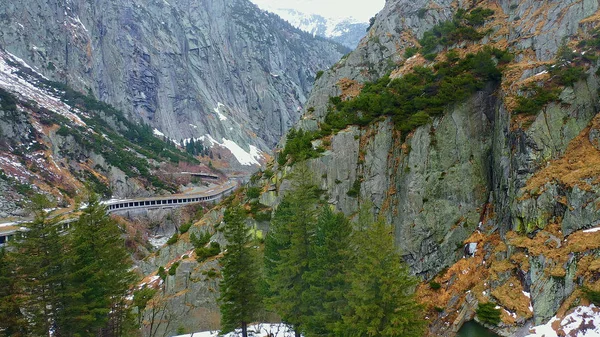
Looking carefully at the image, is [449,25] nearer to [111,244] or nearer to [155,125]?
[111,244]

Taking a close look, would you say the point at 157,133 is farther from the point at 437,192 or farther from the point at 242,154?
the point at 437,192

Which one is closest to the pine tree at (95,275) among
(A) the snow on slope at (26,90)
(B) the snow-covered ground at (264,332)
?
(B) the snow-covered ground at (264,332)

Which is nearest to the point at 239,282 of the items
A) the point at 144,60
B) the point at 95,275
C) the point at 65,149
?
the point at 95,275

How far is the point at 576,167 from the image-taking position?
20.2 m

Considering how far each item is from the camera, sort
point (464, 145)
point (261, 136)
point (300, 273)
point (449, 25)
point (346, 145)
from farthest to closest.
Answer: point (261, 136), point (449, 25), point (346, 145), point (464, 145), point (300, 273)

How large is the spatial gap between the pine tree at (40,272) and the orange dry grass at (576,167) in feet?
79.0

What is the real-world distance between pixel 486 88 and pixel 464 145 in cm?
432

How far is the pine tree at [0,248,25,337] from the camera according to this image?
16812 mm

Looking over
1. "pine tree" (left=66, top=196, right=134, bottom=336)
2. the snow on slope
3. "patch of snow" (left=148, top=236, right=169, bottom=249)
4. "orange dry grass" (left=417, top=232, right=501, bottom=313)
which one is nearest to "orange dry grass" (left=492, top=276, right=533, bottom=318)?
"orange dry grass" (left=417, top=232, right=501, bottom=313)

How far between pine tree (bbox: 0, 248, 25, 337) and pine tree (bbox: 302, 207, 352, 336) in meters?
12.9

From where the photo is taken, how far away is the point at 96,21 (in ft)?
506

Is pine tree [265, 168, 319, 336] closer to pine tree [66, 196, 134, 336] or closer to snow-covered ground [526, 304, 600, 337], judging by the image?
pine tree [66, 196, 134, 336]

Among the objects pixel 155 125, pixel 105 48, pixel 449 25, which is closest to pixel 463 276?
pixel 449 25

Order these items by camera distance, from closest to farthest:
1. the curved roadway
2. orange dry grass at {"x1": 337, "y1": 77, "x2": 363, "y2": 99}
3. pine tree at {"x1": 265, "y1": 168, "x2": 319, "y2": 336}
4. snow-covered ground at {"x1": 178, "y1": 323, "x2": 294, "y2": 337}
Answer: pine tree at {"x1": 265, "y1": 168, "x2": 319, "y2": 336} → snow-covered ground at {"x1": 178, "y1": 323, "x2": 294, "y2": 337} → orange dry grass at {"x1": 337, "y1": 77, "x2": 363, "y2": 99} → the curved roadway
